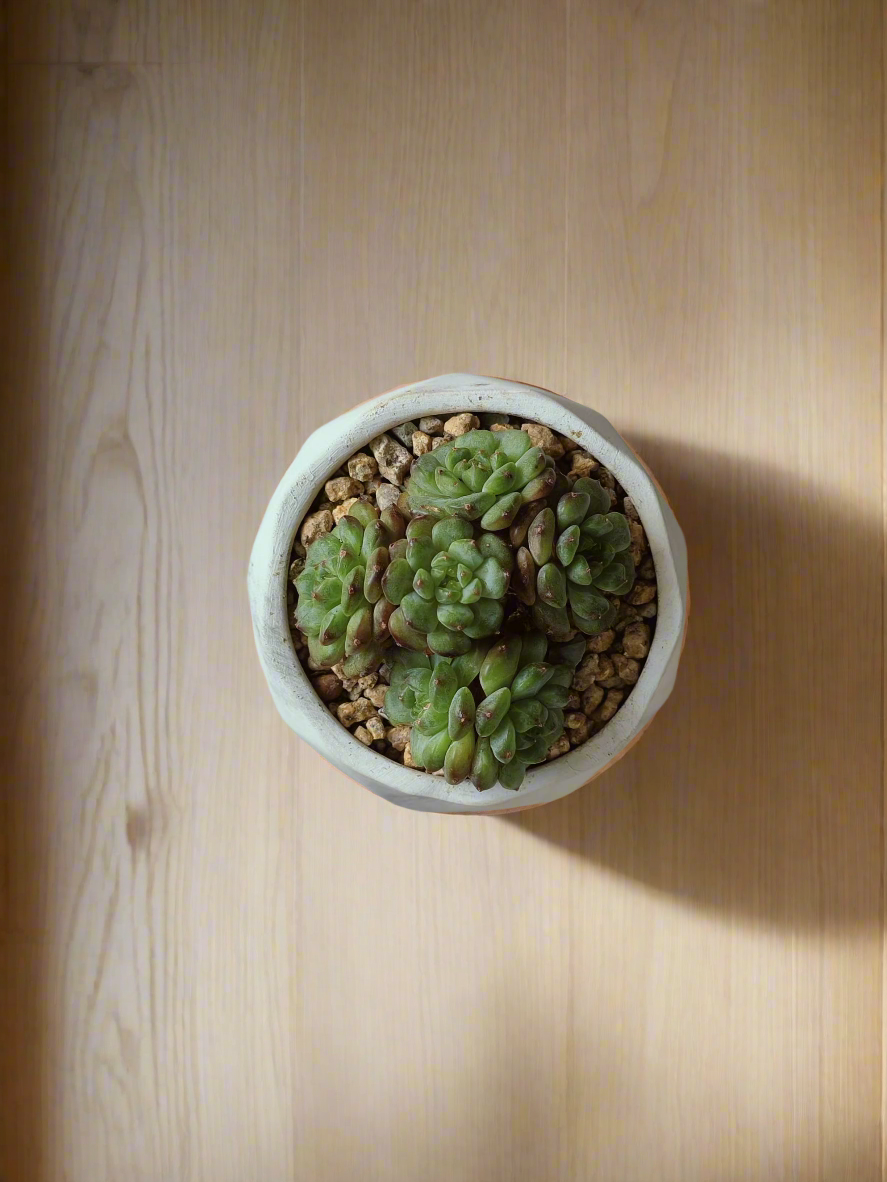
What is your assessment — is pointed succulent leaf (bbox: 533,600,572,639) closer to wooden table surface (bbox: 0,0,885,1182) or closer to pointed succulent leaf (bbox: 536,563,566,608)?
pointed succulent leaf (bbox: 536,563,566,608)

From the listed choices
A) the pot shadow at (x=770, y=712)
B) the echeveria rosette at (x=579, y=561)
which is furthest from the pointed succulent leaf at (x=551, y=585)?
the pot shadow at (x=770, y=712)

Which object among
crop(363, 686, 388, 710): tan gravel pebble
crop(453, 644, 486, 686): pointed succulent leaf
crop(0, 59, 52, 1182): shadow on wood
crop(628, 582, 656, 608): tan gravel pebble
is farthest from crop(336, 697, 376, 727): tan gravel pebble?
crop(0, 59, 52, 1182): shadow on wood

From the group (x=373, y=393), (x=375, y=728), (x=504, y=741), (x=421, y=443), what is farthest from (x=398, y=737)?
(x=373, y=393)

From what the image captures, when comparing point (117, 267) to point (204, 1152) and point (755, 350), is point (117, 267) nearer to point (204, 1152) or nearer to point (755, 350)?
point (755, 350)

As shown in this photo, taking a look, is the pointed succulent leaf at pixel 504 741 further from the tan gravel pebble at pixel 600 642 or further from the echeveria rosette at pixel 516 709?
the tan gravel pebble at pixel 600 642

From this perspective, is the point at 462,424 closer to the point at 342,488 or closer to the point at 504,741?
the point at 342,488

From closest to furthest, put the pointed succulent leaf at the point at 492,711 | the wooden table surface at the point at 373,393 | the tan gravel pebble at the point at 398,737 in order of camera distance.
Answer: the pointed succulent leaf at the point at 492,711
the tan gravel pebble at the point at 398,737
the wooden table surface at the point at 373,393
